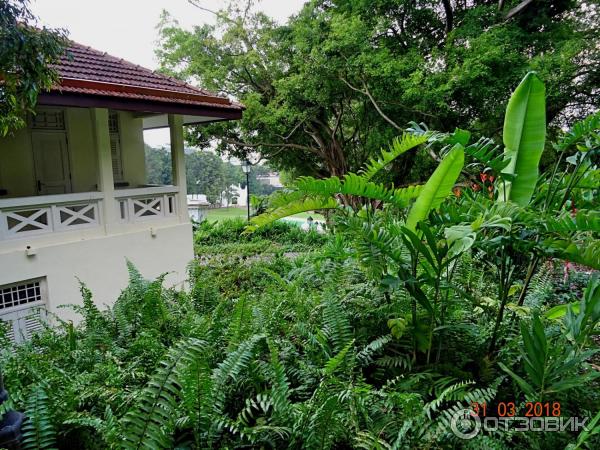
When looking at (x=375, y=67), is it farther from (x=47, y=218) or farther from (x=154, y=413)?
(x=154, y=413)

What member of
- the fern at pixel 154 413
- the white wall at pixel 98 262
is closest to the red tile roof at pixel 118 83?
the white wall at pixel 98 262

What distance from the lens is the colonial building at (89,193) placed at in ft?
19.0

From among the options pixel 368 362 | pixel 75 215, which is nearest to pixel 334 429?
pixel 368 362

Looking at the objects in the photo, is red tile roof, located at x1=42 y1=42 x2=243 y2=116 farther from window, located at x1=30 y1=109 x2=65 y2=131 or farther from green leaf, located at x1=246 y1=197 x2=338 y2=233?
green leaf, located at x1=246 y1=197 x2=338 y2=233

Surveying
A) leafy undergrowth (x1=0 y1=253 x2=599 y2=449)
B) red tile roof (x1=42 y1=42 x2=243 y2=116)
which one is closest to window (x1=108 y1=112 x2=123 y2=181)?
red tile roof (x1=42 y1=42 x2=243 y2=116)

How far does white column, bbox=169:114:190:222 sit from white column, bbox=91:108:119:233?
1.38 m

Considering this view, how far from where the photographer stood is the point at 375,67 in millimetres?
10969

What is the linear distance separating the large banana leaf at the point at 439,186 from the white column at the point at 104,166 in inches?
234

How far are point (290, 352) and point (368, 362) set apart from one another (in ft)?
1.54

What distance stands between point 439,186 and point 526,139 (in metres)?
0.72

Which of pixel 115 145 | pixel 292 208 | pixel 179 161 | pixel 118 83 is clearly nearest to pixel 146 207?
pixel 179 161

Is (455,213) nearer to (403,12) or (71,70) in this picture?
(71,70)

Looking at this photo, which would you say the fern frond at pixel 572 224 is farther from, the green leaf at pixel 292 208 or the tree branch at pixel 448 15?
the tree branch at pixel 448 15

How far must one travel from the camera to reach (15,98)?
141 inches
